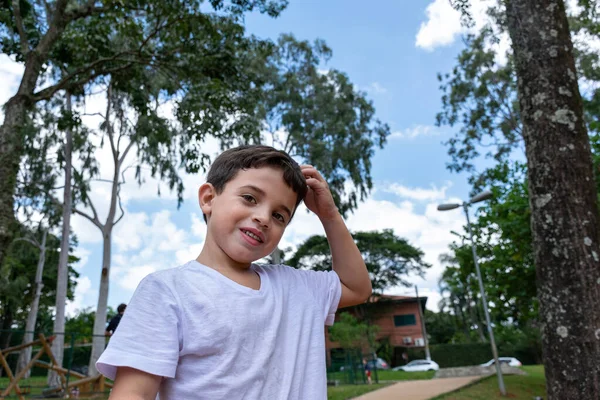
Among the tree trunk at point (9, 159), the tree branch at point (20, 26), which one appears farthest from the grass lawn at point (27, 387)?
the tree branch at point (20, 26)

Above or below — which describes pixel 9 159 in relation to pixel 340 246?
above

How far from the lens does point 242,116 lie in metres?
9.09

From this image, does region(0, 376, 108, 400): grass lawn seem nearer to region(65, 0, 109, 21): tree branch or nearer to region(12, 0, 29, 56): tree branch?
region(12, 0, 29, 56): tree branch

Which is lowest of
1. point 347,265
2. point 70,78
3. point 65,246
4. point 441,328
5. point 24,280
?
point 347,265

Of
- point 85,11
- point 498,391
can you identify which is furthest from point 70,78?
point 498,391

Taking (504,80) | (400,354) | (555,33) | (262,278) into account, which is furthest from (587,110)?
(400,354)

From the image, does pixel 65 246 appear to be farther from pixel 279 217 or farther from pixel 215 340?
pixel 215 340

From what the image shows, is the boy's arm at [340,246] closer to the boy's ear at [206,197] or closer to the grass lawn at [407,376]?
the boy's ear at [206,197]

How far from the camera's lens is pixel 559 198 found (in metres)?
2.79

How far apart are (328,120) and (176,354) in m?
19.3

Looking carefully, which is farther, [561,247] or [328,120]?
[328,120]

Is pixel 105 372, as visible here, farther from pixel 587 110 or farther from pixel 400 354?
pixel 400 354

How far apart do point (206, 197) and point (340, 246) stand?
16.4 inches

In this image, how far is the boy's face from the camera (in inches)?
44.5
